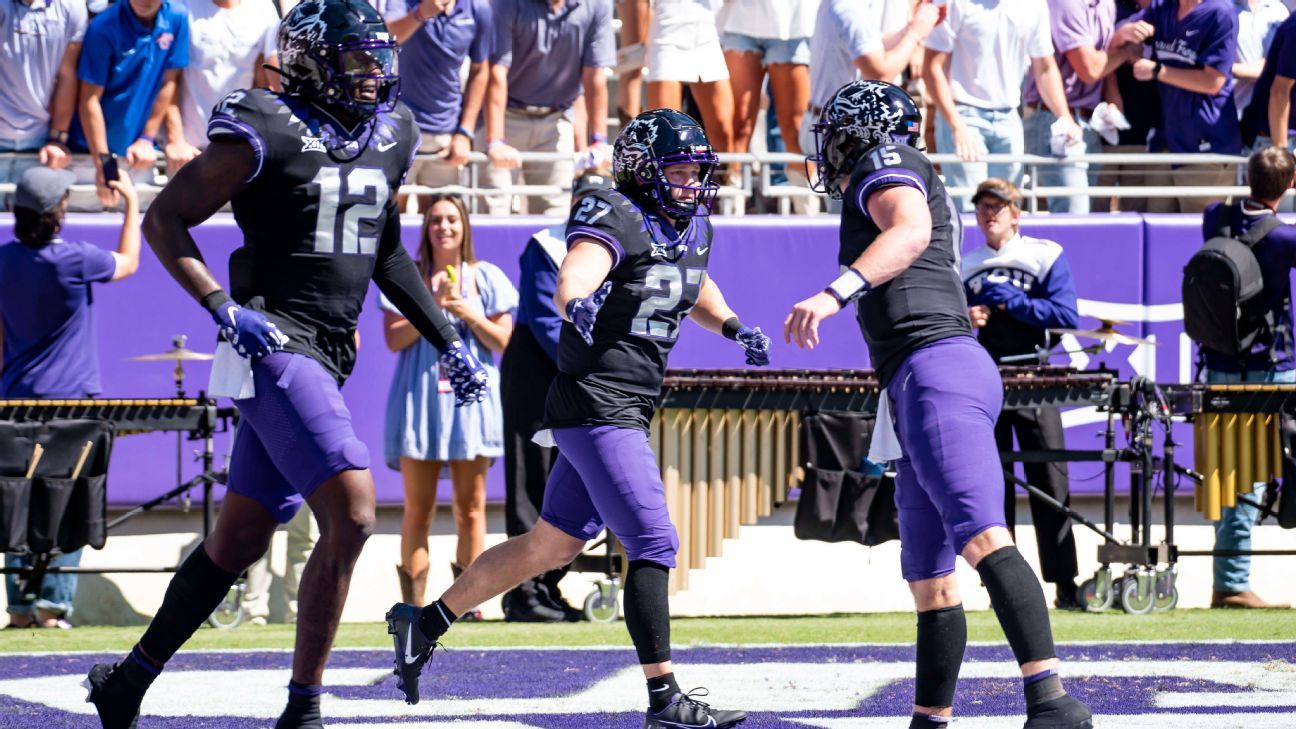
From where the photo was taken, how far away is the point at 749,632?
8.65m

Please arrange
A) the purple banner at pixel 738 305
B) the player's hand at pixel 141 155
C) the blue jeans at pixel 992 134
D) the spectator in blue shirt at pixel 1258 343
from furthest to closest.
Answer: the blue jeans at pixel 992 134 < the player's hand at pixel 141 155 < the purple banner at pixel 738 305 < the spectator in blue shirt at pixel 1258 343

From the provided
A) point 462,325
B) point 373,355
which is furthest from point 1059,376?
point 373,355

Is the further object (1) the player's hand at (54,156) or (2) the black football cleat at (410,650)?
(1) the player's hand at (54,156)

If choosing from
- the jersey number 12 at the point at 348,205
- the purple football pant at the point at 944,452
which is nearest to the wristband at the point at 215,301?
the jersey number 12 at the point at 348,205

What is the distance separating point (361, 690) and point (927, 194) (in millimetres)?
2648

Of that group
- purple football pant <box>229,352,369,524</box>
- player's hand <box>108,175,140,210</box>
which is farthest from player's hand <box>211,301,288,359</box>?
player's hand <box>108,175,140,210</box>

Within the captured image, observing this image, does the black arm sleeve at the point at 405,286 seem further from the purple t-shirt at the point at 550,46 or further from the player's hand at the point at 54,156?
the purple t-shirt at the point at 550,46

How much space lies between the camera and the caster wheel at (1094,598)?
362 inches

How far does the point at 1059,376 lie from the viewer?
8.95 metres

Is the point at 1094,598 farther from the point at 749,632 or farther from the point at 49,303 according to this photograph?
the point at 49,303

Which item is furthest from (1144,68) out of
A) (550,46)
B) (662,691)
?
(662,691)

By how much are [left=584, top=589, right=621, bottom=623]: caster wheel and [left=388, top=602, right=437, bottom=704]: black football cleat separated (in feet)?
10.7

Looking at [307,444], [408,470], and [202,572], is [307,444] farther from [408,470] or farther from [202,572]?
[408,470]

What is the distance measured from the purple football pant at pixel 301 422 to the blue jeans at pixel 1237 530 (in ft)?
18.0
